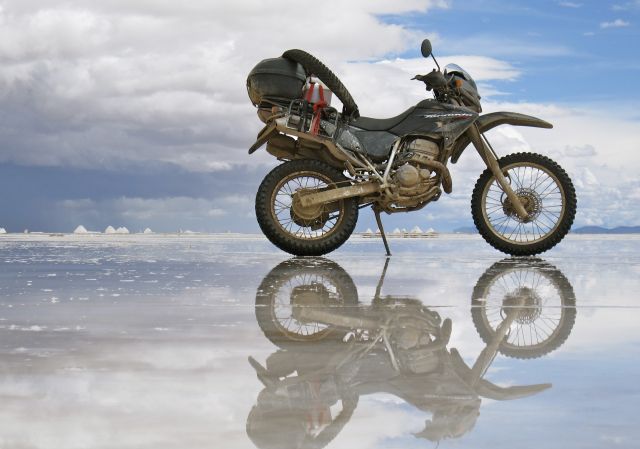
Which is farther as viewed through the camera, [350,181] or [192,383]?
[350,181]

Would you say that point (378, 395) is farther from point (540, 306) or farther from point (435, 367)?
point (540, 306)

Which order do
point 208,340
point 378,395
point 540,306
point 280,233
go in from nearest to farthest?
point 378,395 < point 208,340 < point 540,306 < point 280,233

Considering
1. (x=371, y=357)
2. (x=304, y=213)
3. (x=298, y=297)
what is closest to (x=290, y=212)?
(x=304, y=213)

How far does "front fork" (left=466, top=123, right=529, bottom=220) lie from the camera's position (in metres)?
8.80

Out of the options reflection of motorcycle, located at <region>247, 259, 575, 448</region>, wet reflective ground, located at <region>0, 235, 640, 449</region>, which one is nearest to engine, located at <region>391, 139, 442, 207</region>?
wet reflective ground, located at <region>0, 235, 640, 449</region>

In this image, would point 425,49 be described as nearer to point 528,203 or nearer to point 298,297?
point 528,203

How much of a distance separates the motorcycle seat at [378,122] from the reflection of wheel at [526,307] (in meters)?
2.33

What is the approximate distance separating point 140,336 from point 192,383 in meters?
0.91

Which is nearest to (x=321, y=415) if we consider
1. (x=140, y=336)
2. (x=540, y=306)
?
(x=140, y=336)

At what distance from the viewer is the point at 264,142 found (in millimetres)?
8867

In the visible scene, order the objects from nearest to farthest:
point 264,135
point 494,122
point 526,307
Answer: point 526,307, point 264,135, point 494,122

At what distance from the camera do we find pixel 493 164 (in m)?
8.90

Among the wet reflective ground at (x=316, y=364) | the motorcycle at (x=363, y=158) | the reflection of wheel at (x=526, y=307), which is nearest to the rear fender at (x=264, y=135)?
the motorcycle at (x=363, y=158)

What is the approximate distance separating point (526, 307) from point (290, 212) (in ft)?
14.2
